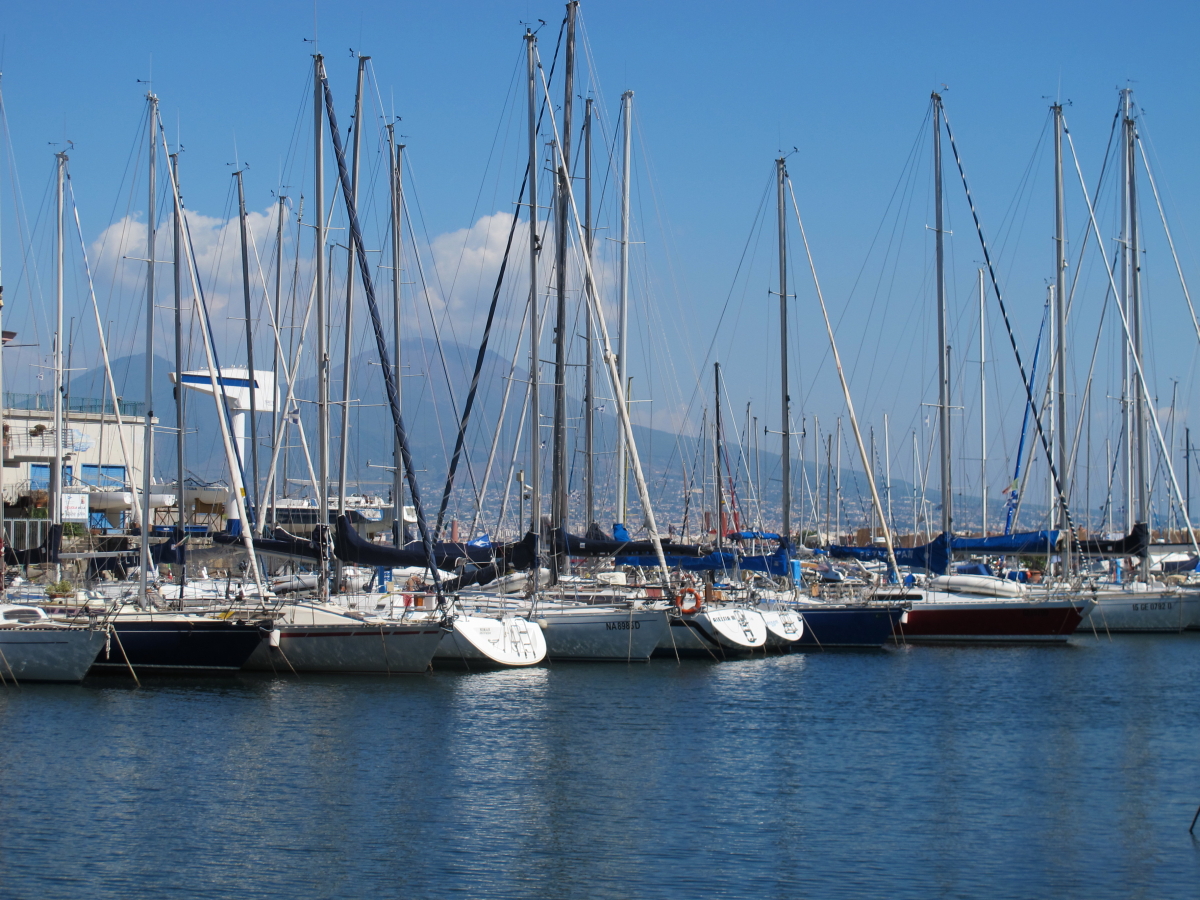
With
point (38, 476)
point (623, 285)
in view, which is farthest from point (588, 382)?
point (38, 476)

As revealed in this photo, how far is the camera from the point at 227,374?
59.7m

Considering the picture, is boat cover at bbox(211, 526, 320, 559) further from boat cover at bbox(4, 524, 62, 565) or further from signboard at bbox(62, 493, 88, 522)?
signboard at bbox(62, 493, 88, 522)

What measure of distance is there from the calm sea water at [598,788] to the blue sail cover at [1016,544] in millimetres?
12311

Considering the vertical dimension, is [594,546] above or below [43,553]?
above

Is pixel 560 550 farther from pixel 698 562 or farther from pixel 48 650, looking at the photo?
pixel 48 650

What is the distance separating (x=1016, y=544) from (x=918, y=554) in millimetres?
3378

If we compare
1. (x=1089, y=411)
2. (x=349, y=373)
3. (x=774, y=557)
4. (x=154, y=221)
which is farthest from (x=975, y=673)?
(x=1089, y=411)

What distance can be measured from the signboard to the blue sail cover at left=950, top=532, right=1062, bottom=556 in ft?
112

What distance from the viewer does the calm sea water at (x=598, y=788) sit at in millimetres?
15312

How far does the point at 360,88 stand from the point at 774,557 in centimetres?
2020

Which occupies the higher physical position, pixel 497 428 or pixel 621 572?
pixel 497 428

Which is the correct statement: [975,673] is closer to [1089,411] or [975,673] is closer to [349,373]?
[349,373]

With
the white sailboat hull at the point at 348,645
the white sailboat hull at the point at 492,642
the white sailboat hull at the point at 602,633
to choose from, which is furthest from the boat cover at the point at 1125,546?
the white sailboat hull at the point at 348,645

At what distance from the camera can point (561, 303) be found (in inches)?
1459
